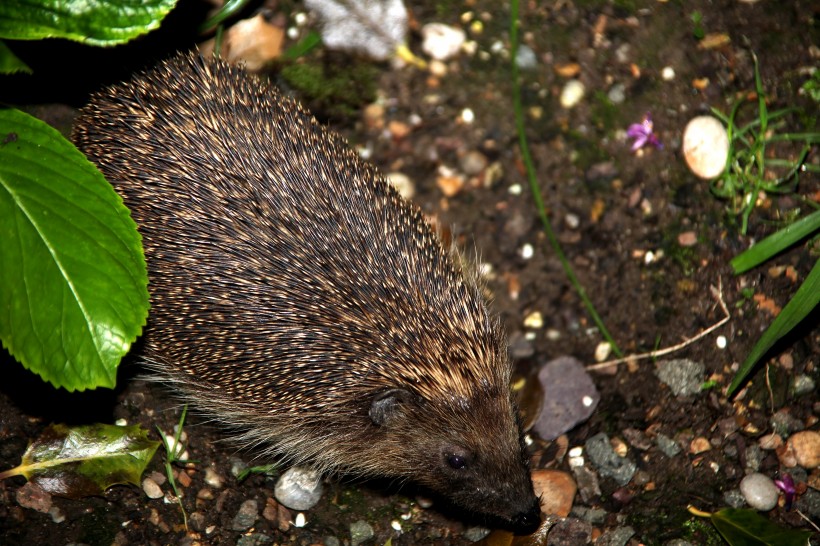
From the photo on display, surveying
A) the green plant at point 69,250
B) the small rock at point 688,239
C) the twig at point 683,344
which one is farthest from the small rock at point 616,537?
the green plant at point 69,250

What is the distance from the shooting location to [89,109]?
14.4 ft

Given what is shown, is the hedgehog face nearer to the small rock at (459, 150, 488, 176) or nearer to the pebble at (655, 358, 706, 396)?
the pebble at (655, 358, 706, 396)

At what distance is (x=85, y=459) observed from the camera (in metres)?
4.13

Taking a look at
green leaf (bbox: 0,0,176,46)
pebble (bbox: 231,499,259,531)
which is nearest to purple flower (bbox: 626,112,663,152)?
green leaf (bbox: 0,0,176,46)

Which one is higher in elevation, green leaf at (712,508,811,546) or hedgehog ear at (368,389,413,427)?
hedgehog ear at (368,389,413,427)

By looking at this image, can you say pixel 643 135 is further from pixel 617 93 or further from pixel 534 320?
pixel 534 320

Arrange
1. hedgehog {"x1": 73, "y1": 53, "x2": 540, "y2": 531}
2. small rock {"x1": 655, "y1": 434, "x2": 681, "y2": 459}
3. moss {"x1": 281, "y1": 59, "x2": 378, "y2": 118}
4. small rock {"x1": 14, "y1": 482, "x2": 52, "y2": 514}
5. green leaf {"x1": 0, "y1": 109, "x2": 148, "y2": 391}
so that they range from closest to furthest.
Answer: green leaf {"x1": 0, "y1": 109, "x2": 148, "y2": 391} → small rock {"x1": 14, "y1": 482, "x2": 52, "y2": 514} → hedgehog {"x1": 73, "y1": 53, "x2": 540, "y2": 531} → small rock {"x1": 655, "y1": 434, "x2": 681, "y2": 459} → moss {"x1": 281, "y1": 59, "x2": 378, "y2": 118}

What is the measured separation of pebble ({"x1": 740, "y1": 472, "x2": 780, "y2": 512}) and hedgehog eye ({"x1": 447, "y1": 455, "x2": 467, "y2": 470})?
1514 millimetres

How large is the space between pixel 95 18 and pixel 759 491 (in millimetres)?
4004

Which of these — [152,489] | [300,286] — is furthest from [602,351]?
[152,489]

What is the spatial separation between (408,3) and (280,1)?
89 centimetres

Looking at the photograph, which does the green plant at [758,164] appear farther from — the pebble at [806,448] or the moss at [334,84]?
the moss at [334,84]

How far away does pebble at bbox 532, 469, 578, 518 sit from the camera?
445 centimetres

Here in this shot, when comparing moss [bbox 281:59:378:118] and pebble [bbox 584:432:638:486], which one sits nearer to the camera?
pebble [bbox 584:432:638:486]
